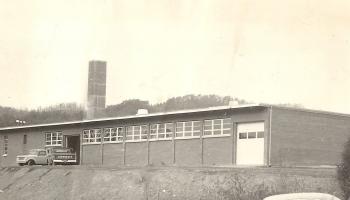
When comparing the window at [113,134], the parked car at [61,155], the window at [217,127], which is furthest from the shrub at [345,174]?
the parked car at [61,155]

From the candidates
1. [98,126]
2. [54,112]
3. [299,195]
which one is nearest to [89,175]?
[98,126]

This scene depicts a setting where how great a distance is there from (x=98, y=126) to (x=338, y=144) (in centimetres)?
1855

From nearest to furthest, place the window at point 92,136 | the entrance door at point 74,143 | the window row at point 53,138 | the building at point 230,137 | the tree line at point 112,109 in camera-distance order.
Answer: the building at point 230,137, the window at point 92,136, the entrance door at point 74,143, the window row at point 53,138, the tree line at point 112,109

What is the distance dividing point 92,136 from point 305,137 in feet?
60.7

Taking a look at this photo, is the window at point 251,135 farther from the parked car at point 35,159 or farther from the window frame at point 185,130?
the parked car at point 35,159

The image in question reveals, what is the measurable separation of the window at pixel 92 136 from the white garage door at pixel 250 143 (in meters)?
14.9

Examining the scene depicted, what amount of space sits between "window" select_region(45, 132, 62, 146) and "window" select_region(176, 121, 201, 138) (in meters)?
16.0

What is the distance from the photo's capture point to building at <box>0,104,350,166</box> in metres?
31.2

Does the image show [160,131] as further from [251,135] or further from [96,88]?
[96,88]

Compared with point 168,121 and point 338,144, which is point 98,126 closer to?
point 168,121

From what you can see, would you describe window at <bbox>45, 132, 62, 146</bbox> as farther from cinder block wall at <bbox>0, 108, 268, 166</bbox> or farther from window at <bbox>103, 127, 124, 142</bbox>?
window at <bbox>103, 127, 124, 142</bbox>

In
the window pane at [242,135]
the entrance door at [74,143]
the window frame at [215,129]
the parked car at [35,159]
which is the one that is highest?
the window frame at [215,129]

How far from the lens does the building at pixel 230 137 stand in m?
31.2

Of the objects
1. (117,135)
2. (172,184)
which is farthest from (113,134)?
(172,184)
